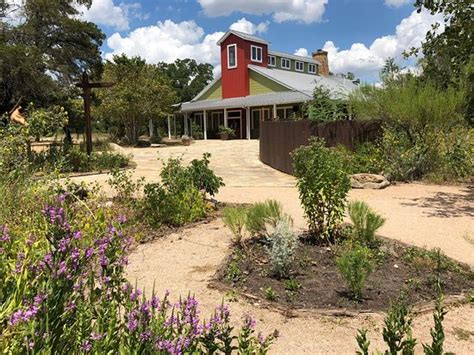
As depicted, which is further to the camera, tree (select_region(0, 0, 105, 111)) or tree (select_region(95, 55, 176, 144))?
tree (select_region(95, 55, 176, 144))

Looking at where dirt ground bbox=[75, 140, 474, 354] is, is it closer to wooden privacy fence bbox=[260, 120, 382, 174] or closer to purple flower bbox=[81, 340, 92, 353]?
purple flower bbox=[81, 340, 92, 353]

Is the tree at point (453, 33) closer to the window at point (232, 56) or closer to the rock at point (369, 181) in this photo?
the rock at point (369, 181)

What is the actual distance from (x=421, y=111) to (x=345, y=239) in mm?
7308

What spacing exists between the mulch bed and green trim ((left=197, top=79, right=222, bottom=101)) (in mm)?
30091

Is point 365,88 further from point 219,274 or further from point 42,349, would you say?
point 42,349

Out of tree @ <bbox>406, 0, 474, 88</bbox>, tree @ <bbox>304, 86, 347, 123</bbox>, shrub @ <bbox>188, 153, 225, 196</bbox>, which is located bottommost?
shrub @ <bbox>188, 153, 225, 196</bbox>

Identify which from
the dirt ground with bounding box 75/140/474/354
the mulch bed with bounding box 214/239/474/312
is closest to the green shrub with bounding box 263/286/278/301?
the mulch bed with bounding box 214/239/474/312

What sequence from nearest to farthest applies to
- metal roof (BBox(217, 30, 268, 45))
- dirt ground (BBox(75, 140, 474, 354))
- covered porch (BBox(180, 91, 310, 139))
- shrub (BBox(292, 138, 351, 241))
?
dirt ground (BBox(75, 140, 474, 354)) < shrub (BBox(292, 138, 351, 241)) < covered porch (BBox(180, 91, 310, 139)) < metal roof (BBox(217, 30, 268, 45))

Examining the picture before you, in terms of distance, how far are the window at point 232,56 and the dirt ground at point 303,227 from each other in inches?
849

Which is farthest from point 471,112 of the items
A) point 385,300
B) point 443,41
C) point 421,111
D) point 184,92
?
point 184,92

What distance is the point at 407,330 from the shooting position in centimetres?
191

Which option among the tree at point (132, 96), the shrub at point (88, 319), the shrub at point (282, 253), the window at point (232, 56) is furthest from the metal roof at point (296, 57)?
the shrub at point (88, 319)

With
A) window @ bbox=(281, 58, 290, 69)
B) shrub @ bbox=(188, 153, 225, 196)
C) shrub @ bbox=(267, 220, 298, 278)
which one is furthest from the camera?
window @ bbox=(281, 58, 290, 69)

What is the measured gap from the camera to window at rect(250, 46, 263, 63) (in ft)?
106
